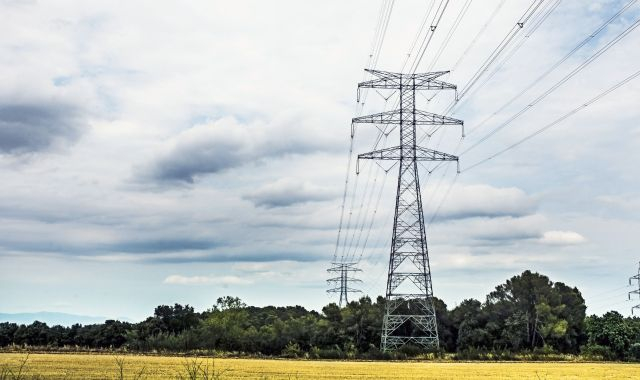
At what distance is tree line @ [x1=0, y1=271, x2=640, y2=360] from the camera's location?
3300 inches

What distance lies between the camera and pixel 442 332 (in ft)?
313

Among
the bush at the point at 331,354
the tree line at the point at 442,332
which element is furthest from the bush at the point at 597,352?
the bush at the point at 331,354

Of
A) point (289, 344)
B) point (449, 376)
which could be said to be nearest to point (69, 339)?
point (289, 344)

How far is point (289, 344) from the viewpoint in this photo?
89750 mm

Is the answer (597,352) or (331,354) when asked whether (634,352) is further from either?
(331,354)

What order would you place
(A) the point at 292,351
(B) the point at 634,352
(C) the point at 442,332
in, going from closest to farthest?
1. (B) the point at 634,352
2. (A) the point at 292,351
3. (C) the point at 442,332

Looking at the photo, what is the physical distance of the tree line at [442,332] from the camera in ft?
275

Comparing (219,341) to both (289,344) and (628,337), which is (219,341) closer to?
(289,344)

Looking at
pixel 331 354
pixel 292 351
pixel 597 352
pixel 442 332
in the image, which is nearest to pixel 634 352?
pixel 597 352

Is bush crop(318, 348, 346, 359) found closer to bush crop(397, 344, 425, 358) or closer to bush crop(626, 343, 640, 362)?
bush crop(397, 344, 425, 358)

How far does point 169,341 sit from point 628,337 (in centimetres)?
6474

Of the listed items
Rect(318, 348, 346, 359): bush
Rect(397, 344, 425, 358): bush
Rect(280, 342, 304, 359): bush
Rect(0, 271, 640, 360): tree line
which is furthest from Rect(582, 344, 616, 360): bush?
Rect(280, 342, 304, 359): bush

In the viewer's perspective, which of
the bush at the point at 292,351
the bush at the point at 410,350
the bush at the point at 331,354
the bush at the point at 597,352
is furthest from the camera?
the bush at the point at 292,351

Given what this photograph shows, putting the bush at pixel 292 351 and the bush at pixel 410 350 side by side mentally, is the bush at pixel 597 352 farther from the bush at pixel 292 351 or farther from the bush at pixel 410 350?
the bush at pixel 292 351
